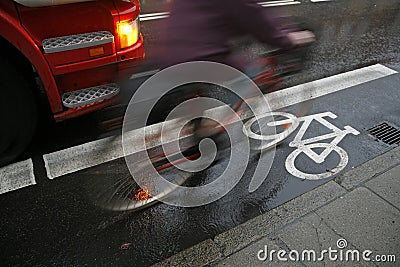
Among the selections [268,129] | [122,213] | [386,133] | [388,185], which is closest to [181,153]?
[122,213]

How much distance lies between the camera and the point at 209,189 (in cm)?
350

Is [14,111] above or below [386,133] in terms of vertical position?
above

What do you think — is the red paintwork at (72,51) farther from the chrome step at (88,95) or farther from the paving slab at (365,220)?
the paving slab at (365,220)

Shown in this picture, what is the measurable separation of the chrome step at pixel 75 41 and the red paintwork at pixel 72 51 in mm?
41

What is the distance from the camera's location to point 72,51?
10.7 feet

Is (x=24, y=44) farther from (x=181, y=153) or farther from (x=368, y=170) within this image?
(x=368, y=170)

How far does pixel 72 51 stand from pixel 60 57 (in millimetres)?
124

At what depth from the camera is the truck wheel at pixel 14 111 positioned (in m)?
3.28

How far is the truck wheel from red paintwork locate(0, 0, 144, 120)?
251 mm

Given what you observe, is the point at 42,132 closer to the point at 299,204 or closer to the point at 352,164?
the point at 299,204

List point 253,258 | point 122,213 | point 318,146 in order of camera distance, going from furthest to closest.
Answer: point 318,146 < point 122,213 < point 253,258

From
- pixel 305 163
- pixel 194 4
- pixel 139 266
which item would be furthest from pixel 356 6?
pixel 139 266

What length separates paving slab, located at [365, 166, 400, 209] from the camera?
3.38 meters

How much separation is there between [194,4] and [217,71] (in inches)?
30.9
